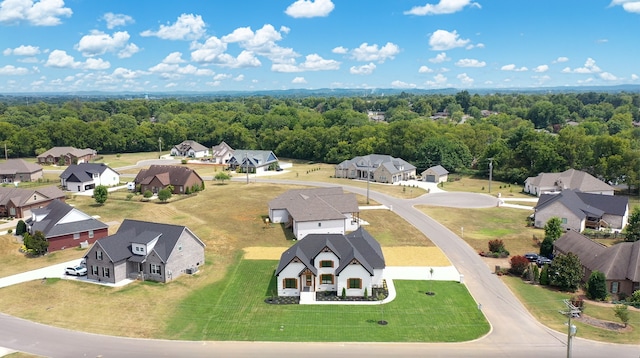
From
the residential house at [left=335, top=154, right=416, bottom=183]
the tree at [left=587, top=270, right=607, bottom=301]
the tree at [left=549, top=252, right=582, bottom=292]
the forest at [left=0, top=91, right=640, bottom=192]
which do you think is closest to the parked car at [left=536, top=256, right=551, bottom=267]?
the tree at [left=549, top=252, right=582, bottom=292]

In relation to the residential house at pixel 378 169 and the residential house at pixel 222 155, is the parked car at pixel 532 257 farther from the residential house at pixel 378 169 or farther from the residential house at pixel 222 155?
the residential house at pixel 222 155

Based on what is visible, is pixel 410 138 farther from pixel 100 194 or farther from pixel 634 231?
pixel 100 194

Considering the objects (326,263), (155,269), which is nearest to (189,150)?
(155,269)

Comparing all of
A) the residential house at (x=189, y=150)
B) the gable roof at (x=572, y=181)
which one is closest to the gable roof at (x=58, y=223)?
the gable roof at (x=572, y=181)

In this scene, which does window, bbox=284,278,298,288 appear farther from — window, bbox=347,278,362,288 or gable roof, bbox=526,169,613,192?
gable roof, bbox=526,169,613,192

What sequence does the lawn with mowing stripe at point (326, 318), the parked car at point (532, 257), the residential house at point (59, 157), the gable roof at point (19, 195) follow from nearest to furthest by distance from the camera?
the lawn with mowing stripe at point (326, 318), the parked car at point (532, 257), the gable roof at point (19, 195), the residential house at point (59, 157)

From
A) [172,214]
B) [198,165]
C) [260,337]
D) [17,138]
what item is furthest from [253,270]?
[17,138]

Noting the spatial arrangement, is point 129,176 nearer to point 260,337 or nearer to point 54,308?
point 54,308
